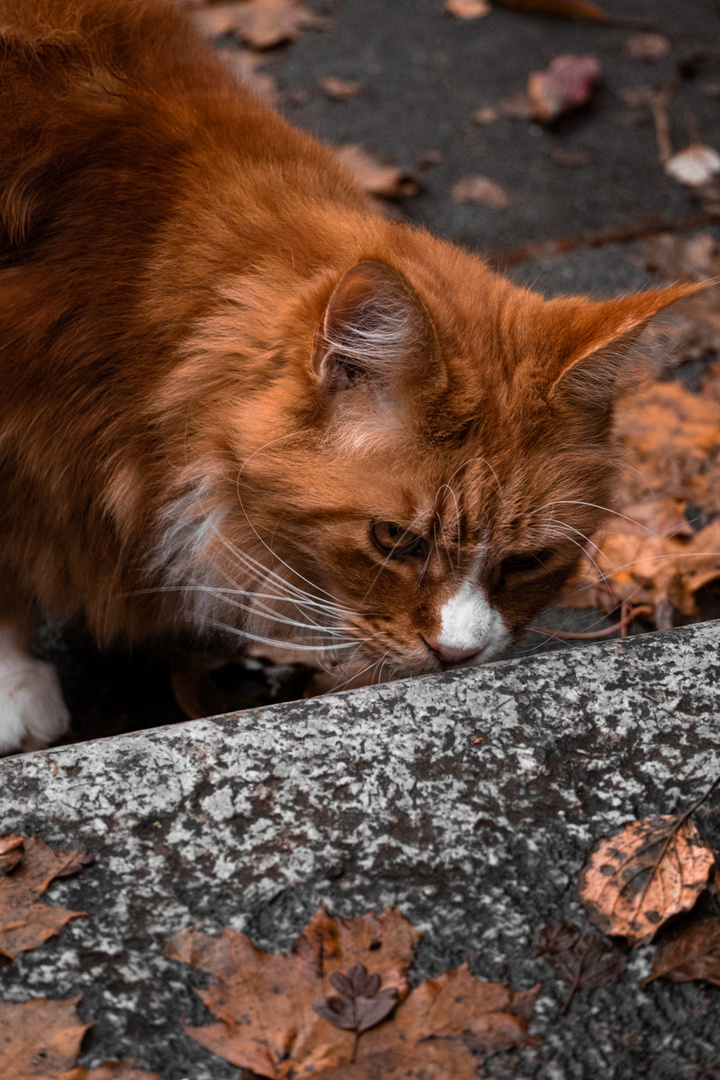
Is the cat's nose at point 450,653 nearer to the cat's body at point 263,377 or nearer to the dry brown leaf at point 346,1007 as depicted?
the cat's body at point 263,377

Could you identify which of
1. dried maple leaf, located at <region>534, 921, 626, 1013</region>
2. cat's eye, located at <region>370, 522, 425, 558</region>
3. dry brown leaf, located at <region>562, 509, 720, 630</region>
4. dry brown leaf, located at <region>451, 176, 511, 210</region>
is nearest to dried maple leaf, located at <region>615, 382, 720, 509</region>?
dry brown leaf, located at <region>562, 509, 720, 630</region>

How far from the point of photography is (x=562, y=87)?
4.21 m

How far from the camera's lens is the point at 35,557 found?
1973 millimetres

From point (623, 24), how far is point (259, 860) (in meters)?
4.69

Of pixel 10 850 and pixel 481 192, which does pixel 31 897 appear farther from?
pixel 481 192

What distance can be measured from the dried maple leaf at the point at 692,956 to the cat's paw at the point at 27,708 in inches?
53.8

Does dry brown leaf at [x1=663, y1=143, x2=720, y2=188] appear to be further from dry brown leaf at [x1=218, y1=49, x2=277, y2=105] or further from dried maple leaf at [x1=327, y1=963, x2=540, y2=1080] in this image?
dried maple leaf at [x1=327, y1=963, x2=540, y2=1080]

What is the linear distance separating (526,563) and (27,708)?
3.81ft

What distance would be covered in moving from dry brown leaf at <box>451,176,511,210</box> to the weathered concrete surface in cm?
271

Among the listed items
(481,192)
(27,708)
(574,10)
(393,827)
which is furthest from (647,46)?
(393,827)

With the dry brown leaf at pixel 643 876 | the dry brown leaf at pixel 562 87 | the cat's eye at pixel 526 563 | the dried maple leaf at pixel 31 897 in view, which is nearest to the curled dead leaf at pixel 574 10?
the dry brown leaf at pixel 562 87

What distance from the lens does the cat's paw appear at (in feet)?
6.74

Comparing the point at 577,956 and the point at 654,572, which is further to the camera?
the point at 654,572

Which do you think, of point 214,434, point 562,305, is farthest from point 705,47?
point 214,434
